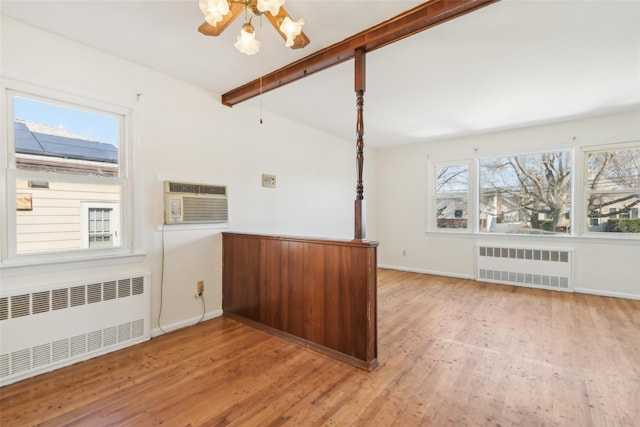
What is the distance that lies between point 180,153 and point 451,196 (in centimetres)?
446

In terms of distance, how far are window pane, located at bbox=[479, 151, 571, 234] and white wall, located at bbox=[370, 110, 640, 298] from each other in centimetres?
17

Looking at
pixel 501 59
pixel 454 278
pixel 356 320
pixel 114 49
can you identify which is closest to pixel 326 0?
pixel 501 59

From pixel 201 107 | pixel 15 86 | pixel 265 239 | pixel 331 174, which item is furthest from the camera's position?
pixel 331 174

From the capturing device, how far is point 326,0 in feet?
5.84

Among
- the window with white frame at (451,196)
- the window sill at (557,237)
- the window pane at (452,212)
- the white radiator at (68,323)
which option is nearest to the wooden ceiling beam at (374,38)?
the white radiator at (68,323)

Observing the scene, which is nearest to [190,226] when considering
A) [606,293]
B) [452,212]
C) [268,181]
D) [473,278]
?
[268,181]

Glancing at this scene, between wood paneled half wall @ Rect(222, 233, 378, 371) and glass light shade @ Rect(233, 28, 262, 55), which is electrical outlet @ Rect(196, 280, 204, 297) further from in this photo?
glass light shade @ Rect(233, 28, 262, 55)

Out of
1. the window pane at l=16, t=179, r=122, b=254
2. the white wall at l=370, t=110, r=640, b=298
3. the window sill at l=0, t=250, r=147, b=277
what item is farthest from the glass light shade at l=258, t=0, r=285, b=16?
the white wall at l=370, t=110, r=640, b=298

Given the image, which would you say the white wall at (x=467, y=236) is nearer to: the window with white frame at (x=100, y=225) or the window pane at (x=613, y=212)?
the window pane at (x=613, y=212)

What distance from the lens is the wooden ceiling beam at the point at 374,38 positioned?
1742 millimetres

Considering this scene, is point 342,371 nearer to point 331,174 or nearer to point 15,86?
point 15,86

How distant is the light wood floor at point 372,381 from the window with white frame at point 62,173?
0.99 m

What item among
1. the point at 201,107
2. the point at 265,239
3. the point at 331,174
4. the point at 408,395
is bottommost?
the point at 408,395

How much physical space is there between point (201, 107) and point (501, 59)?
2887 mm
